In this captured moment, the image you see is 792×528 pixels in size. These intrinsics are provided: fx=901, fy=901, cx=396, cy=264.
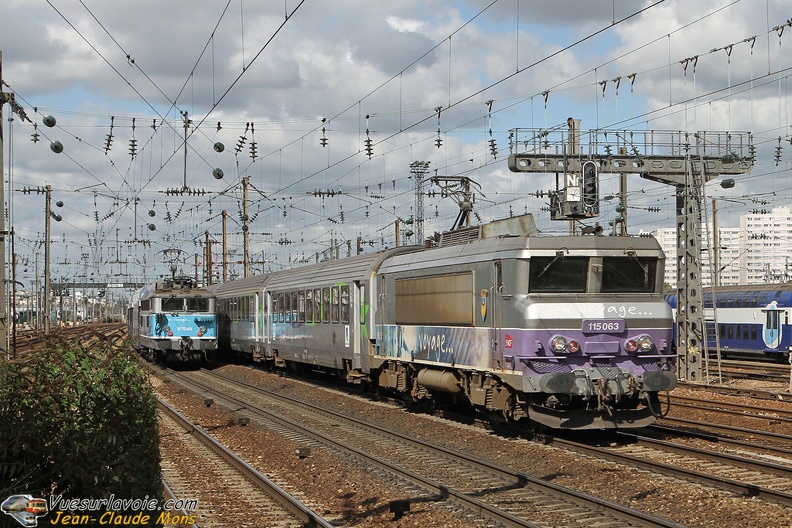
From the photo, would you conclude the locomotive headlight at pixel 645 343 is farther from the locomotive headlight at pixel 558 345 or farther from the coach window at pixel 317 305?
the coach window at pixel 317 305

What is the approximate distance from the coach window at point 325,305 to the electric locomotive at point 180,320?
429 inches

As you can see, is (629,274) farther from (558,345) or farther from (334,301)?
(334,301)

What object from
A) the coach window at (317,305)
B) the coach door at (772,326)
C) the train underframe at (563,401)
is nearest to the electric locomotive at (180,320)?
the coach window at (317,305)

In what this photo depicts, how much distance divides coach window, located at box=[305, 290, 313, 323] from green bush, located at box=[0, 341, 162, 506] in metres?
18.7

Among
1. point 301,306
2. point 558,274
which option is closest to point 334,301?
point 301,306

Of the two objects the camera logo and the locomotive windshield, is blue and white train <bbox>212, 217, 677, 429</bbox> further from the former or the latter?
the locomotive windshield

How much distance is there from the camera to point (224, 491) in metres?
12.0

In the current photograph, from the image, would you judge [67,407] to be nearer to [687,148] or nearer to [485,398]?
[485,398]

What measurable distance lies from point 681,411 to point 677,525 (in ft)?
37.4

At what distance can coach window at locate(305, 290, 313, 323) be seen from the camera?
2766 cm

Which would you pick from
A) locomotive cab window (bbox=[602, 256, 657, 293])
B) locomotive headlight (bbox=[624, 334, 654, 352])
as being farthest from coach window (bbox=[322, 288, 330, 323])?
locomotive headlight (bbox=[624, 334, 654, 352])

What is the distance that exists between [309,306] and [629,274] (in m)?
14.3

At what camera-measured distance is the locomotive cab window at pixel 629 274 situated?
15.1 m

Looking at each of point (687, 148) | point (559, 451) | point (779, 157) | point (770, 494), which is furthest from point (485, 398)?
point (779, 157)
